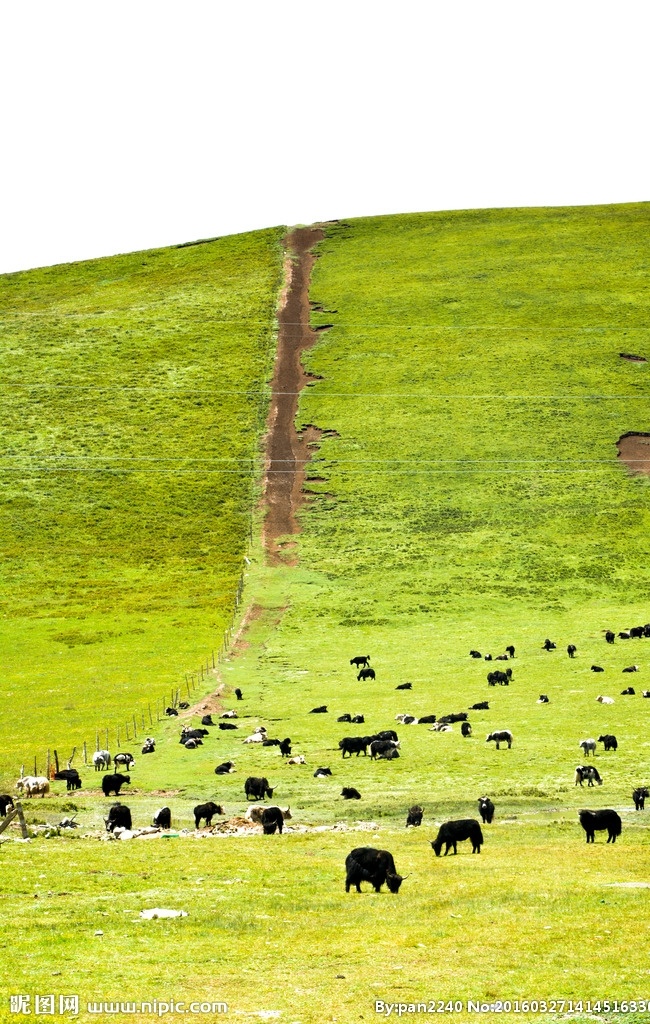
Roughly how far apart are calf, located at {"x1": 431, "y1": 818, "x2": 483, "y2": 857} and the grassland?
456 millimetres

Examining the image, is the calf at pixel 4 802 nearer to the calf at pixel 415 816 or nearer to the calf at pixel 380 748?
the calf at pixel 415 816

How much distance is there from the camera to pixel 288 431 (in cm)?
10200

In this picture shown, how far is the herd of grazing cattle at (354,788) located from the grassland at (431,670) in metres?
0.49

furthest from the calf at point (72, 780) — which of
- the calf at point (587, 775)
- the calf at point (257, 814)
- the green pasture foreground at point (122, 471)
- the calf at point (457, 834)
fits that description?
the calf at point (457, 834)

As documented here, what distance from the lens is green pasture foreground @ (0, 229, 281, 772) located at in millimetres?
62812

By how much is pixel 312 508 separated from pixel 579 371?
106ft

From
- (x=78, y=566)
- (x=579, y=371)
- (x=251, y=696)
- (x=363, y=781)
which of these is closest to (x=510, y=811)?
(x=363, y=781)

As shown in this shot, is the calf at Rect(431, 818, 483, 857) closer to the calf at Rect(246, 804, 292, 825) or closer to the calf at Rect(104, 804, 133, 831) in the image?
the calf at Rect(246, 804, 292, 825)

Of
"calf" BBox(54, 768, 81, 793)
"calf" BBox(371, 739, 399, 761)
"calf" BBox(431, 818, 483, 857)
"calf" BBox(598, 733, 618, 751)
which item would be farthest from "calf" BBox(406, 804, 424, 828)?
"calf" BBox(54, 768, 81, 793)

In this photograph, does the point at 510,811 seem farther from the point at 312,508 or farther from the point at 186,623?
the point at 312,508

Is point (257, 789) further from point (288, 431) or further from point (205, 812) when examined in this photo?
point (288, 431)

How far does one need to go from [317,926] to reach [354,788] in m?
16.7

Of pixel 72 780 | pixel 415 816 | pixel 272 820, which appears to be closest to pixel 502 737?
pixel 415 816

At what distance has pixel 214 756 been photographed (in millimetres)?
43750
